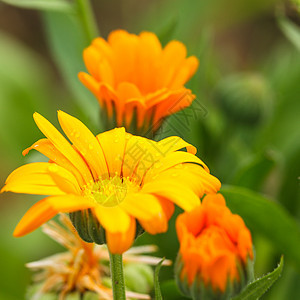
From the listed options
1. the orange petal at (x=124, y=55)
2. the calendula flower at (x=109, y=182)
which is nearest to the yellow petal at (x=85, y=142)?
the calendula flower at (x=109, y=182)

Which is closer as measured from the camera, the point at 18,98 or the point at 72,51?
the point at 72,51

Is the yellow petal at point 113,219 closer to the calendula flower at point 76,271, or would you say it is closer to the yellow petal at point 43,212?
the yellow petal at point 43,212

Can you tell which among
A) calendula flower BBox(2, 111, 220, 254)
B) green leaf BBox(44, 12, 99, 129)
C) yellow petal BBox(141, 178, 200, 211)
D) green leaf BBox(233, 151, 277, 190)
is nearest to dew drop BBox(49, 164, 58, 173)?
calendula flower BBox(2, 111, 220, 254)

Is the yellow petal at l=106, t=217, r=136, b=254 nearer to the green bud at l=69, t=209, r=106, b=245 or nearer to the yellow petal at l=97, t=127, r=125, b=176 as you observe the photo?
the green bud at l=69, t=209, r=106, b=245

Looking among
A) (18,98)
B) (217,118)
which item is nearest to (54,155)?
(217,118)

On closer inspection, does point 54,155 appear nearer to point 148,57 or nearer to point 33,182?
point 33,182

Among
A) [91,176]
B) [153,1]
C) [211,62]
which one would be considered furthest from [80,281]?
[153,1]
